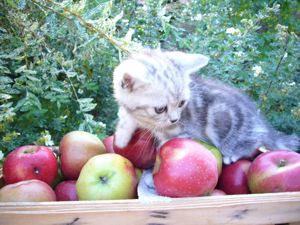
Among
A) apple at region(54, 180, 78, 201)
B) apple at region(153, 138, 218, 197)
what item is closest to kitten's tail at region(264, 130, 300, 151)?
apple at region(153, 138, 218, 197)

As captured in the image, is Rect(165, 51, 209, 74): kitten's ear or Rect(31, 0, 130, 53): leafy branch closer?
Rect(165, 51, 209, 74): kitten's ear

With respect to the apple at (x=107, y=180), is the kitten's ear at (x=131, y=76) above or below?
above

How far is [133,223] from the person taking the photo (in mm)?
940

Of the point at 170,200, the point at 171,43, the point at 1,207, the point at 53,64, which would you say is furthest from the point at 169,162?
the point at 171,43

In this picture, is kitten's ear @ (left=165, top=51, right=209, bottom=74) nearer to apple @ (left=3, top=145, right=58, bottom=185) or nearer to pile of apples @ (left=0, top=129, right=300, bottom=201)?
pile of apples @ (left=0, top=129, right=300, bottom=201)

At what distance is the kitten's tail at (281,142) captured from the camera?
1.51 metres

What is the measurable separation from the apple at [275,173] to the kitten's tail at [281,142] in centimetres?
34

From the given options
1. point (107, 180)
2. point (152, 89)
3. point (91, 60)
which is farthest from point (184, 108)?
point (91, 60)

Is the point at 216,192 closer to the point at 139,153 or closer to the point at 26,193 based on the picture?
the point at 139,153

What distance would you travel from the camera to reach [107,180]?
109 cm

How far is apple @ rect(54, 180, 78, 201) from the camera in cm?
117

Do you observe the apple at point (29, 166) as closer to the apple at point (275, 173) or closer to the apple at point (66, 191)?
the apple at point (66, 191)

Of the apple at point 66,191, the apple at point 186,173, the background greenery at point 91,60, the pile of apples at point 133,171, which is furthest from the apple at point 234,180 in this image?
the background greenery at point 91,60

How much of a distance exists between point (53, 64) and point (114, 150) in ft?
1.98
